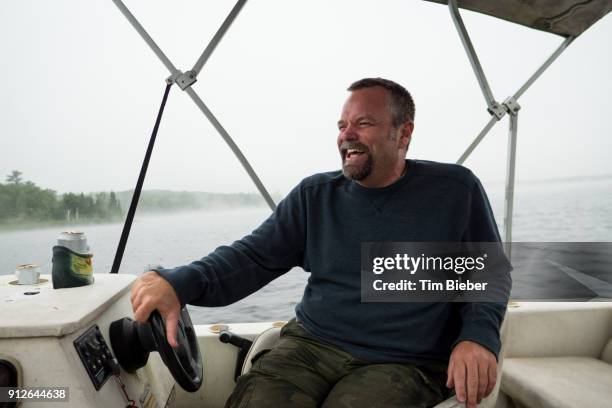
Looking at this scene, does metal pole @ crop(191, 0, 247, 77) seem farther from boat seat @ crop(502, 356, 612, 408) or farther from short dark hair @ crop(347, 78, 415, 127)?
boat seat @ crop(502, 356, 612, 408)

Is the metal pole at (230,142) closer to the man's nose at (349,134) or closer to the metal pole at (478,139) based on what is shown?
the man's nose at (349,134)

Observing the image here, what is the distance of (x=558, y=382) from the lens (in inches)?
76.4

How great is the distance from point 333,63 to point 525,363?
210cm

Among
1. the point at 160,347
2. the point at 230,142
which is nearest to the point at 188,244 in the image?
Result: the point at 230,142

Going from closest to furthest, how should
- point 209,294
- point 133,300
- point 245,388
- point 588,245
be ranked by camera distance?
point 133,300 → point 245,388 → point 209,294 → point 588,245

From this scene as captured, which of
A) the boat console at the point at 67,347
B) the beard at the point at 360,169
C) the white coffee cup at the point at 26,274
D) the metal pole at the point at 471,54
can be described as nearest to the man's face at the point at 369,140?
the beard at the point at 360,169

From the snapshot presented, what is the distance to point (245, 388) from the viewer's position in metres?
1.23

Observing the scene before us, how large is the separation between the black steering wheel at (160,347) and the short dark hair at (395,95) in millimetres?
1024

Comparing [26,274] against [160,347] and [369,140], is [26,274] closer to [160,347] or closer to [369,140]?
[160,347]

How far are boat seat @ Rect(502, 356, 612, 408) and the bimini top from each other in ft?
6.68

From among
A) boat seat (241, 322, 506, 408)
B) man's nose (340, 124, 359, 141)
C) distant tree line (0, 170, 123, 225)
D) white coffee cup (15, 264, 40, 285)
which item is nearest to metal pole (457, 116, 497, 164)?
man's nose (340, 124, 359, 141)

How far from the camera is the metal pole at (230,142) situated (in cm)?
247

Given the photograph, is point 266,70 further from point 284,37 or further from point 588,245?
point 588,245

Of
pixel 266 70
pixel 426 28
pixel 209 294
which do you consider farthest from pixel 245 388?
pixel 426 28
